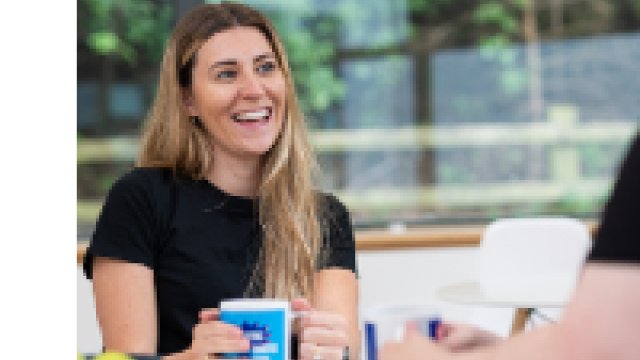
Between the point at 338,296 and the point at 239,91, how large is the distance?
0.48 m

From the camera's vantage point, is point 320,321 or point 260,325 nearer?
point 260,325

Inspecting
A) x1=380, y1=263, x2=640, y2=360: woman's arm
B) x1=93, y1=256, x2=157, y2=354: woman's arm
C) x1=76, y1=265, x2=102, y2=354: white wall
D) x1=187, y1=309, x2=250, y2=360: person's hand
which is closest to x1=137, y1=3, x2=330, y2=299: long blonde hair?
x1=93, y1=256, x2=157, y2=354: woman's arm

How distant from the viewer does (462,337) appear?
30.1 inches

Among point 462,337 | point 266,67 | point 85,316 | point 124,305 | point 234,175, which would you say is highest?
point 266,67

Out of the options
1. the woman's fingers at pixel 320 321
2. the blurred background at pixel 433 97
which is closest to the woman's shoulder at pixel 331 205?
the woman's fingers at pixel 320 321

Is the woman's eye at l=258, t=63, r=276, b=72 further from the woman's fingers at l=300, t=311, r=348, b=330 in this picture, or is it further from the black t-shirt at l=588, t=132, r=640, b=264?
the black t-shirt at l=588, t=132, r=640, b=264

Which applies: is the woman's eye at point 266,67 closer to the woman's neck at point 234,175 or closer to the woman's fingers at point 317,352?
the woman's neck at point 234,175

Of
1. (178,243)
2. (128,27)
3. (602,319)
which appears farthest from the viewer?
(128,27)

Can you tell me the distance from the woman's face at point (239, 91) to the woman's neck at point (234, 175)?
0.12ft

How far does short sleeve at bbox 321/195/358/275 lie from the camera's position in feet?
5.22

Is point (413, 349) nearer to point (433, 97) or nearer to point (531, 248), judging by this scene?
point (531, 248)

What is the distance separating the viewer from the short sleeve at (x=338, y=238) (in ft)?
5.22

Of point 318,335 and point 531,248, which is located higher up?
point 318,335

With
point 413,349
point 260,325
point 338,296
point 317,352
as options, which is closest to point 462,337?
point 413,349
